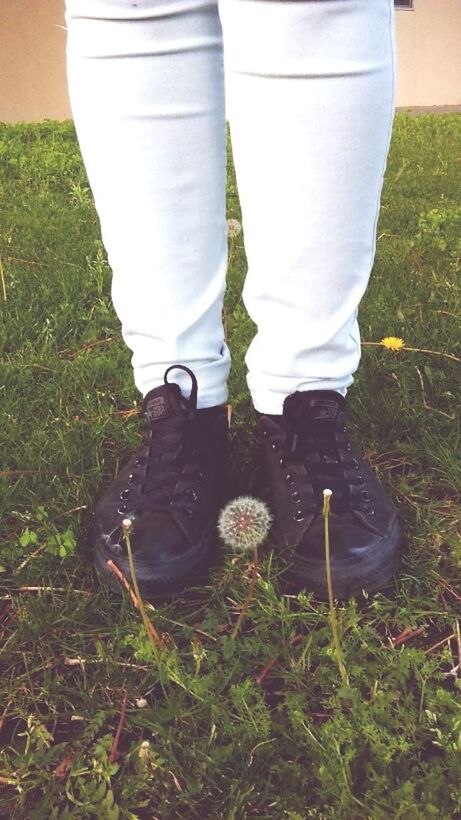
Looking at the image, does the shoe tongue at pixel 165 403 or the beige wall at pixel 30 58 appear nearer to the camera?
the shoe tongue at pixel 165 403

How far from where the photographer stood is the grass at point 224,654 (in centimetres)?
77

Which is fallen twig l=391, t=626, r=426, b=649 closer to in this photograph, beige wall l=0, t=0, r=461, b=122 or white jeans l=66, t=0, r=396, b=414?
white jeans l=66, t=0, r=396, b=414

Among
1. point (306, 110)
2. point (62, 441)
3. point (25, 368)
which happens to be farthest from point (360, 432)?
point (25, 368)

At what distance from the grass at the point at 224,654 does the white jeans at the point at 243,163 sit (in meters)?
0.26

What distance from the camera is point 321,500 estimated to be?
106 cm

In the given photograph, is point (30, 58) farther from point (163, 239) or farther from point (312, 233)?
point (312, 233)

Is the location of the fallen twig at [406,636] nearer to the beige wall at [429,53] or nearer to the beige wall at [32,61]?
the beige wall at [32,61]

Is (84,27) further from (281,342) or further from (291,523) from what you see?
(291,523)

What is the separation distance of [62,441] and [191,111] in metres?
0.61

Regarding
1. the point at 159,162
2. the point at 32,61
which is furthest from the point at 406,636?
the point at 32,61

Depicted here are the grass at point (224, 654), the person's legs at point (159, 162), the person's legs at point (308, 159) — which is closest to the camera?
the grass at point (224, 654)

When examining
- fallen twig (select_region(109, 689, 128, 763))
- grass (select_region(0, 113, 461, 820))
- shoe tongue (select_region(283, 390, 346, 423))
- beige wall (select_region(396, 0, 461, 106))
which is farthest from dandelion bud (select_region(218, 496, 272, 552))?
beige wall (select_region(396, 0, 461, 106))

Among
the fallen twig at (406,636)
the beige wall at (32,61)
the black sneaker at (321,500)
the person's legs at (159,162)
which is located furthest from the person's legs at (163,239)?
the beige wall at (32,61)

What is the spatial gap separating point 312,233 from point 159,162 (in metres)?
0.24
